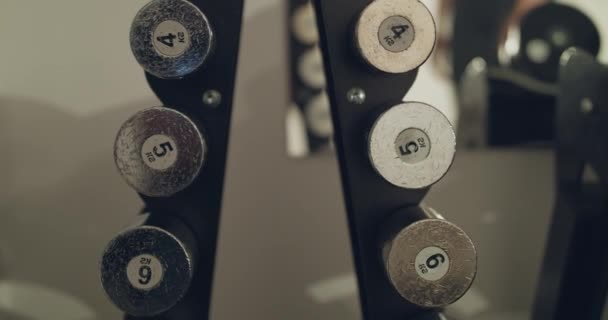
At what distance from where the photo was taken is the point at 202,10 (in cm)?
54

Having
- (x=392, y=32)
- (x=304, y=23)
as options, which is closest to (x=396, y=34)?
(x=392, y=32)

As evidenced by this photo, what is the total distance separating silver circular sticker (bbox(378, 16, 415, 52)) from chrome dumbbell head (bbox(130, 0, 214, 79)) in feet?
0.69

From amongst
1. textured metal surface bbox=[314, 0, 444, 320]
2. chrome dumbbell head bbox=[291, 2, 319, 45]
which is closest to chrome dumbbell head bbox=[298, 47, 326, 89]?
chrome dumbbell head bbox=[291, 2, 319, 45]

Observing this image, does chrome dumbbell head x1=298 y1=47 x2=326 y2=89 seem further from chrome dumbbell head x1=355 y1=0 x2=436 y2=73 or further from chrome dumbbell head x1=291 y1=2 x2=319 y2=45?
chrome dumbbell head x1=355 y1=0 x2=436 y2=73

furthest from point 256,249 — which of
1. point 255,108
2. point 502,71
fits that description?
point 502,71

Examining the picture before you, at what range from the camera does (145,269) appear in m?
0.49

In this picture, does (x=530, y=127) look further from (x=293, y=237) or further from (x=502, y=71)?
(x=293, y=237)

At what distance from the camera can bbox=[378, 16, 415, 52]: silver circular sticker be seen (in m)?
0.51

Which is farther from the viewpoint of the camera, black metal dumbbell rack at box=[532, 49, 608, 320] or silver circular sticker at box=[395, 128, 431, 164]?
black metal dumbbell rack at box=[532, 49, 608, 320]

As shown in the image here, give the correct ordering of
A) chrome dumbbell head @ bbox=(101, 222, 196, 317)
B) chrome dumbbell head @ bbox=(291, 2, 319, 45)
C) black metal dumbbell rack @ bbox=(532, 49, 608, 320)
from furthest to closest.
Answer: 1. chrome dumbbell head @ bbox=(291, 2, 319, 45)
2. black metal dumbbell rack @ bbox=(532, 49, 608, 320)
3. chrome dumbbell head @ bbox=(101, 222, 196, 317)

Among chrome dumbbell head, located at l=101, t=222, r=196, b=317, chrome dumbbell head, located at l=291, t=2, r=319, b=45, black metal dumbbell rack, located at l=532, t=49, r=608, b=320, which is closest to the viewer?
chrome dumbbell head, located at l=101, t=222, r=196, b=317

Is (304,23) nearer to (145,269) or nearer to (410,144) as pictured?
(410,144)

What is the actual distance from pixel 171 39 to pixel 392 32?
0.26m

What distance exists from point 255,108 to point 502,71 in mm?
531
